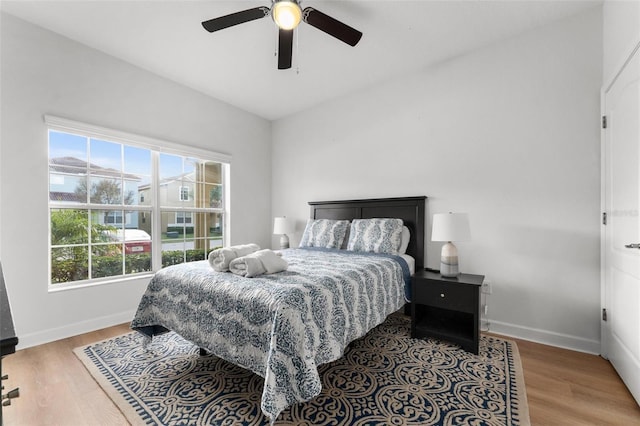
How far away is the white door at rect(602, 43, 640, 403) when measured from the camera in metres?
1.83

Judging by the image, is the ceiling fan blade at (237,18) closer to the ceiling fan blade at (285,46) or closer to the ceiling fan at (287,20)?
the ceiling fan at (287,20)

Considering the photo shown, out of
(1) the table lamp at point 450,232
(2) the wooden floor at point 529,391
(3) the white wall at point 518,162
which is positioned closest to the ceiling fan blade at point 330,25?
(3) the white wall at point 518,162

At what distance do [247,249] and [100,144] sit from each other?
2.14m

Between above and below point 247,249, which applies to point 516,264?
below

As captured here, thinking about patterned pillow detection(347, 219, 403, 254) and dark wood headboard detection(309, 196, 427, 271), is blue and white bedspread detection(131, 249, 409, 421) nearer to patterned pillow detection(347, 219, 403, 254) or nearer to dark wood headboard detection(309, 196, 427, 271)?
patterned pillow detection(347, 219, 403, 254)

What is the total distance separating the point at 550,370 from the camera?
214 cm

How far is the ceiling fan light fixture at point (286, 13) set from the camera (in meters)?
1.89

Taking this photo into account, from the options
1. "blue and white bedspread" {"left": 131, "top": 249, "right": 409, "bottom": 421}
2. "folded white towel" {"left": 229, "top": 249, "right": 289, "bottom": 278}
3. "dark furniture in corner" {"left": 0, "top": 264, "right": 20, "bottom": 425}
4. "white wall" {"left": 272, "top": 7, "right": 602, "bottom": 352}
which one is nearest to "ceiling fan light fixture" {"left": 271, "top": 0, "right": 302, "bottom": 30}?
"folded white towel" {"left": 229, "top": 249, "right": 289, "bottom": 278}

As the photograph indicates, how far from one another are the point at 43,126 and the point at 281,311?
9.37ft

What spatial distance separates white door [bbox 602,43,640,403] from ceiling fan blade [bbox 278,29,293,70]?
2198 mm

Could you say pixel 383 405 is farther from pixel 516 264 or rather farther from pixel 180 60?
pixel 180 60

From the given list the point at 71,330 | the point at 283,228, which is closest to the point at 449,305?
the point at 283,228

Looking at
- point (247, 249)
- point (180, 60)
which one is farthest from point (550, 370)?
point (180, 60)

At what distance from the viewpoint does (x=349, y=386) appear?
1927mm
